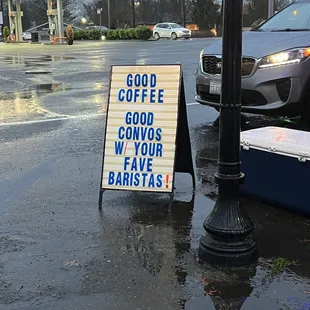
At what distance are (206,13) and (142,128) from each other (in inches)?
2837

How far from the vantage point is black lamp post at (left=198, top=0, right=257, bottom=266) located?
11.3 ft

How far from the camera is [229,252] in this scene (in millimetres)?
3580

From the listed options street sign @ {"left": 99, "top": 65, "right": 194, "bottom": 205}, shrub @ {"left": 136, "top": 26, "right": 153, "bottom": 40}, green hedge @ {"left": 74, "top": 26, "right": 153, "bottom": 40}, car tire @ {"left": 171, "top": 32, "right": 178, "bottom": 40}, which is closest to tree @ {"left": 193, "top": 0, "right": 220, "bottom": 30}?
green hedge @ {"left": 74, "top": 26, "right": 153, "bottom": 40}

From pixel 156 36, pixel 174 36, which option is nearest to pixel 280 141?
pixel 174 36

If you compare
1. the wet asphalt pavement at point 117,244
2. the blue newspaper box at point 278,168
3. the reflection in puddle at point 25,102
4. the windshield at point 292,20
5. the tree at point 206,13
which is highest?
the tree at point 206,13

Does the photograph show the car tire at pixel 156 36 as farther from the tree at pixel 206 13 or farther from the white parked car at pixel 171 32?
Result: the tree at pixel 206 13

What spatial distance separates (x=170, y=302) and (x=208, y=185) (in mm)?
2367

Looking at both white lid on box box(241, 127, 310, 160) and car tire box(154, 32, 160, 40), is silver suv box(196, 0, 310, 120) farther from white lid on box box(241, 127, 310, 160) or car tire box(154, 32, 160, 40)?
car tire box(154, 32, 160, 40)

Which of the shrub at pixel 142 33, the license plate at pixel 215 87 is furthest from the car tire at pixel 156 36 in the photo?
the license plate at pixel 215 87

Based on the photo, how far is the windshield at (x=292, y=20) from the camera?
7930 mm

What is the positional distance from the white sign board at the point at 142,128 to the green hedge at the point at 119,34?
45734 mm

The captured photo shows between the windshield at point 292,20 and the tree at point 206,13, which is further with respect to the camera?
the tree at point 206,13

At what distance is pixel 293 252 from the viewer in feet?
12.6

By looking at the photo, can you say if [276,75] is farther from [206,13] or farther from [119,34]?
[206,13]
